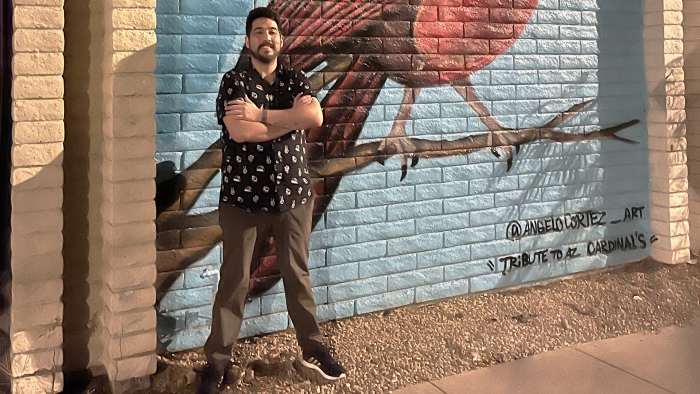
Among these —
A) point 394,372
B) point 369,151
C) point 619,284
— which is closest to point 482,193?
point 369,151

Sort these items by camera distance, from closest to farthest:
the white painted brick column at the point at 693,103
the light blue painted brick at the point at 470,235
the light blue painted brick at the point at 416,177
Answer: the light blue painted brick at the point at 416,177 < the light blue painted brick at the point at 470,235 < the white painted brick column at the point at 693,103

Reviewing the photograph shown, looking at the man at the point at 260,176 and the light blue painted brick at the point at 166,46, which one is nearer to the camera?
the man at the point at 260,176

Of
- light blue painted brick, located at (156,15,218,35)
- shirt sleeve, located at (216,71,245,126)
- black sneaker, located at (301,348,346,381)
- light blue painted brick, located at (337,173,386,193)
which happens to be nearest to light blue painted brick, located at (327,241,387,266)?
light blue painted brick, located at (337,173,386,193)

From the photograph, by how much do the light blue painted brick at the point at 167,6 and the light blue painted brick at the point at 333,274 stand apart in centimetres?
181

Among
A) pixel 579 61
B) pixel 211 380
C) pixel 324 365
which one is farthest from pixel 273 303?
pixel 579 61

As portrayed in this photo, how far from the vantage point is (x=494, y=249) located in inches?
190

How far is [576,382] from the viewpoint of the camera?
358 centimetres

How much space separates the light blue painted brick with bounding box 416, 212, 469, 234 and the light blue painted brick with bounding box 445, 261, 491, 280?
28 centimetres

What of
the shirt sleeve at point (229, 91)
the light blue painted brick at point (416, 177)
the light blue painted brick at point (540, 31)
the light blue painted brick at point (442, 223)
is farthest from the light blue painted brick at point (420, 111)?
the shirt sleeve at point (229, 91)

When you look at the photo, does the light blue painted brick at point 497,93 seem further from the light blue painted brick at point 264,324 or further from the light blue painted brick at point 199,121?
the light blue painted brick at point 264,324

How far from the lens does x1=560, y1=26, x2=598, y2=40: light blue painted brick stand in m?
4.96

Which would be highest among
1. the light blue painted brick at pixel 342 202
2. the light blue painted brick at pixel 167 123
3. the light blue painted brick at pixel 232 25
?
the light blue painted brick at pixel 232 25

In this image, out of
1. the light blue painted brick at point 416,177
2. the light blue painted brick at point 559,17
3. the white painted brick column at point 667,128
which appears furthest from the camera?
the white painted brick column at point 667,128

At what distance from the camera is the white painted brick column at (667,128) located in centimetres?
520
